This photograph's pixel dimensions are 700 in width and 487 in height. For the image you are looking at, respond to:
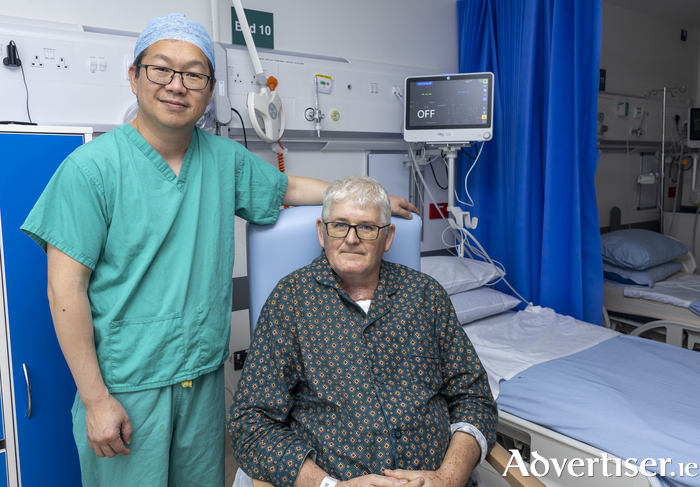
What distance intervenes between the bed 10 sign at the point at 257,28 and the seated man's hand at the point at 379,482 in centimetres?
183

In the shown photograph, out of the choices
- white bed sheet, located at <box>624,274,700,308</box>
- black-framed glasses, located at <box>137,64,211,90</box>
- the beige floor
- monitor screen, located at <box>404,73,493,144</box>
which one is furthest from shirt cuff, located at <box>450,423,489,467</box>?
white bed sheet, located at <box>624,274,700,308</box>

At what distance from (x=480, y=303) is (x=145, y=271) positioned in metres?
1.60

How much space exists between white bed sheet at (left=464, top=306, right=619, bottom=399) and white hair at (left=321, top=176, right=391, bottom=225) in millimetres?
844

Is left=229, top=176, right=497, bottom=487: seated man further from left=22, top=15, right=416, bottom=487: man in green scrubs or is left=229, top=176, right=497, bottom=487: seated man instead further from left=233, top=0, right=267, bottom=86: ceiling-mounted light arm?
left=233, top=0, right=267, bottom=86: ceiling-mounted light arm

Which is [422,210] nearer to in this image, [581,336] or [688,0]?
[581,336]

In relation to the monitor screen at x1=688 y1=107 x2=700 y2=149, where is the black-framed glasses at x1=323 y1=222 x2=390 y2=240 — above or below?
below

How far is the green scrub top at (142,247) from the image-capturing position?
3.56 feet

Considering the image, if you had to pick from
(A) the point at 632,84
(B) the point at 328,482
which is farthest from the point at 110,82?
(A) the point at 632,84

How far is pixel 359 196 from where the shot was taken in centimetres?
131

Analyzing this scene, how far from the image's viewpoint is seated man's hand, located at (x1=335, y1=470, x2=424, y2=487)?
3.48 feet

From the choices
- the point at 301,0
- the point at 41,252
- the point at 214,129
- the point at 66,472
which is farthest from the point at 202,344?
the point at 301,0

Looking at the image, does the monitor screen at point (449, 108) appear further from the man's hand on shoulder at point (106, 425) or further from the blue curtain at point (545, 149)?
the man's hand on shoulder at point (106, 425)

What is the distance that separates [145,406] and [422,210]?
199 cm

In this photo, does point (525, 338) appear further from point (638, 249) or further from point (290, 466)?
point (638, 249)
